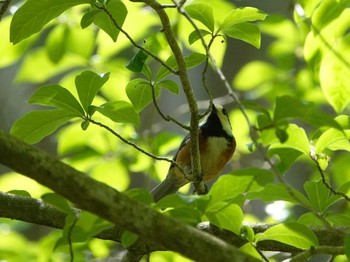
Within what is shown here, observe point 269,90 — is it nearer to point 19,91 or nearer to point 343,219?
point 343,219

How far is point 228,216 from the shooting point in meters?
1.75

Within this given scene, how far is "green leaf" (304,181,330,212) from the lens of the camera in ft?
6.36

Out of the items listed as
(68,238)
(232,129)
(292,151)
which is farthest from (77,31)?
(68,238)

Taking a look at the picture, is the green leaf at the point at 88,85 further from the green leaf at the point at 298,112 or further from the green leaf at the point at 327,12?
the green leaf at the point at 327,12

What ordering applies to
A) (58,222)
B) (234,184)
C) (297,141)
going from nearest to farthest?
(234,184) → (297,141) → (58,222)

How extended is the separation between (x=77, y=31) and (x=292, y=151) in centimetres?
152

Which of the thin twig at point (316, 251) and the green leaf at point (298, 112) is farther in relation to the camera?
the thin twig at point (316, 251)

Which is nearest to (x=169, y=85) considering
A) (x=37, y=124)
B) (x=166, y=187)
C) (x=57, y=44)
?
(x=37, y=124)

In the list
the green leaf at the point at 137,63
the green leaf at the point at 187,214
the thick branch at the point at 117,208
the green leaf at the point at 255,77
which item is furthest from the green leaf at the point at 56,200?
the green leaf at the point at 255,77

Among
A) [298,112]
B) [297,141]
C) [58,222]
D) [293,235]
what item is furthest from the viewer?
[58,222]

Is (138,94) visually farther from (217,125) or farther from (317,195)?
(217,125)

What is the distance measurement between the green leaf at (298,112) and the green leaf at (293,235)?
0.34 m

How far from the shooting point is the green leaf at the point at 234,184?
165cm

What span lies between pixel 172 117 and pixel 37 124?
1.61 feet
